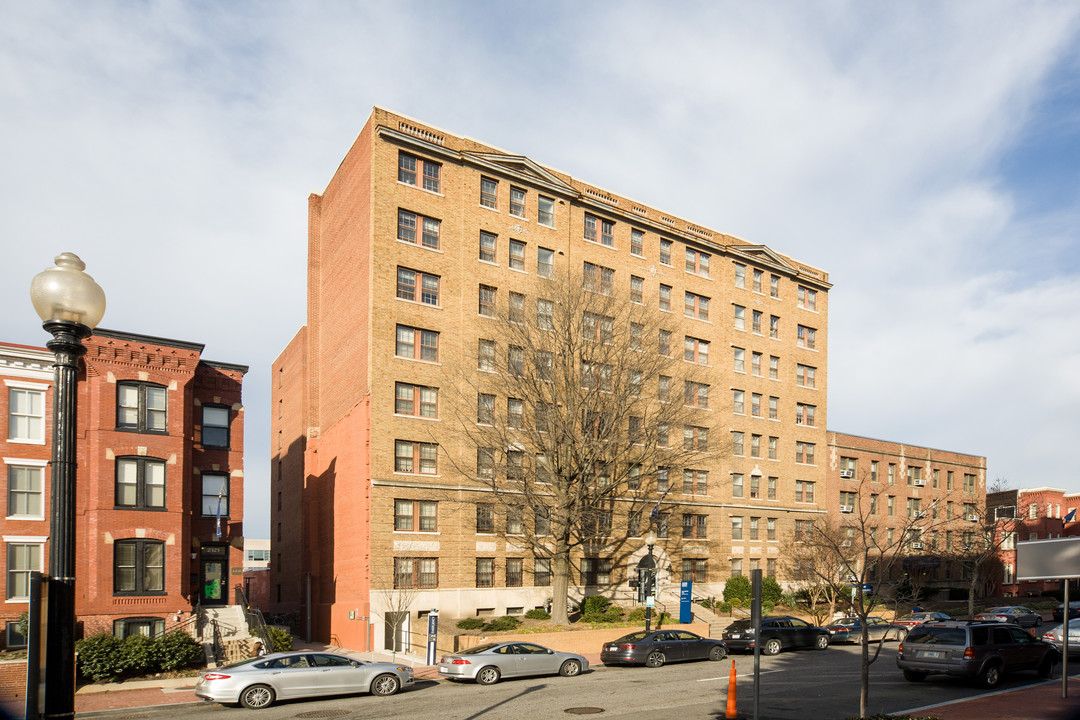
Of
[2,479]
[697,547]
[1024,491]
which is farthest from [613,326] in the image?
[1024,491]

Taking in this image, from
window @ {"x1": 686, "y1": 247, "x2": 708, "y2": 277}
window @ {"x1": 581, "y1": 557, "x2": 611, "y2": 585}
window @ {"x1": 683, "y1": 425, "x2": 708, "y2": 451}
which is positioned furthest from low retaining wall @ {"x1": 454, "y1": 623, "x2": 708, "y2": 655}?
window @ {"x1": 686, "y1": 247, "x2": 708, "y2": 277}

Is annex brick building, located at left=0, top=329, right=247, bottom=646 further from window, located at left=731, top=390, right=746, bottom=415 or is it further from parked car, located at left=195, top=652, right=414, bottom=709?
Result: window, located at left=731, top=390, right=746, bottom=415

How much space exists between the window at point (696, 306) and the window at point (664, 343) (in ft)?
13.5

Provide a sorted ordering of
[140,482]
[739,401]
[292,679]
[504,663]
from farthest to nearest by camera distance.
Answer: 1. [739,401]
2. [140,482]
3. [504,663]
4. [292,679]

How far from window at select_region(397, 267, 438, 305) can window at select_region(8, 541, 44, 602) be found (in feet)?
60.3

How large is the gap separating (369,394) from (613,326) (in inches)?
471

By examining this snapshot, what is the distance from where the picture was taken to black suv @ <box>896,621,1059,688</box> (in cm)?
2327

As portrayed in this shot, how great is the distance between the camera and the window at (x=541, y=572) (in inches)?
1713

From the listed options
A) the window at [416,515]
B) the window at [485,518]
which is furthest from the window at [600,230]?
the window at [416,515]

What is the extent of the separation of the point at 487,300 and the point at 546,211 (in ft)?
22.1

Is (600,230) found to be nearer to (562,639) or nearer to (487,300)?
(487,300)

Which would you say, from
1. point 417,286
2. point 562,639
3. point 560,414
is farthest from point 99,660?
point 417,286

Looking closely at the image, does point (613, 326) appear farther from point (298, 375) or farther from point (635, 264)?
point (298, 375)

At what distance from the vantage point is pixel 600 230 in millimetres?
49562
